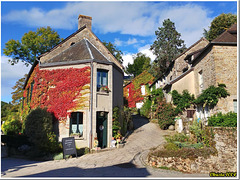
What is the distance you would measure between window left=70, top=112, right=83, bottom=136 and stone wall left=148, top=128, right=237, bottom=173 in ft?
19.7

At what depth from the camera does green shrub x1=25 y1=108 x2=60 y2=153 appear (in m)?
11.5

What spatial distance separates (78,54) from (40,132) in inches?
261

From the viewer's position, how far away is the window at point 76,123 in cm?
1315

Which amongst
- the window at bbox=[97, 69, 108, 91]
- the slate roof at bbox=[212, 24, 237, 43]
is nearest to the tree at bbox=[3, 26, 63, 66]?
the window at bbox=[97, 69, 108, 91]

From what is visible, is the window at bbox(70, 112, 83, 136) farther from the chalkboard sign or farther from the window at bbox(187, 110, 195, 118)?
the window at bbox(187, 110, 195, 118)

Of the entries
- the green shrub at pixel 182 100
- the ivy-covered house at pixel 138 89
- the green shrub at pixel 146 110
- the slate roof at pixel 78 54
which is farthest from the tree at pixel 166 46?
the slate roof at pixel 78 54

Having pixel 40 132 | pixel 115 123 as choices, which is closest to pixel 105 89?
pixel 115 123

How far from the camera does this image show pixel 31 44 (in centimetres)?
2689

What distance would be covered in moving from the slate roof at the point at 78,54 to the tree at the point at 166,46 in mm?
18227

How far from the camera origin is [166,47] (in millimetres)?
32094

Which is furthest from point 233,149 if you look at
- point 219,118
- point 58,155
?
point 58,155

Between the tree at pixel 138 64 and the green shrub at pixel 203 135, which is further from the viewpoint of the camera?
the tree at pixel 138 64

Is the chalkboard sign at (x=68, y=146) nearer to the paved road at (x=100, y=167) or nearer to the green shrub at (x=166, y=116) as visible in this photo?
the paved road at (x=100, y=167)

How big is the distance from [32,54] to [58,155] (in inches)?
831
